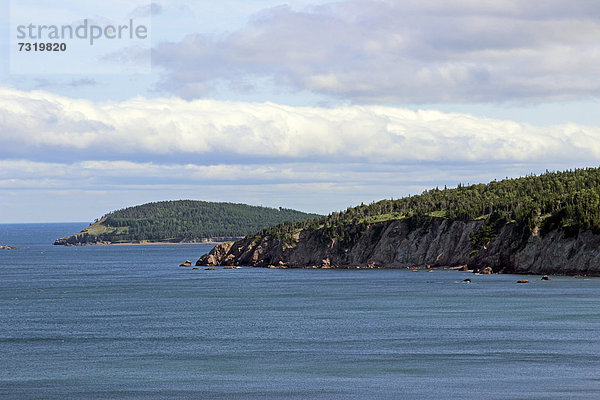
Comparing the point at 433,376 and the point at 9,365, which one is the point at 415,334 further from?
the point at 9,365

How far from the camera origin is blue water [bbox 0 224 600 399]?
247 ft

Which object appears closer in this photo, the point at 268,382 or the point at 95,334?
the point at 268,382

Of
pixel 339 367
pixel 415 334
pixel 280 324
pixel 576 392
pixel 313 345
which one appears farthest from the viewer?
pixel 280 324

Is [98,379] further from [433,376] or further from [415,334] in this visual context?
[415,334]

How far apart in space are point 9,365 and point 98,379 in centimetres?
1420

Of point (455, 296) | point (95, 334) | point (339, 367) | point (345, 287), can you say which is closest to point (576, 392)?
point (339, 367)

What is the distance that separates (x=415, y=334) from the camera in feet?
363

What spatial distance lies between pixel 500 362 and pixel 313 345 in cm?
2353

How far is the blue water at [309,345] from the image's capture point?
75.2 m

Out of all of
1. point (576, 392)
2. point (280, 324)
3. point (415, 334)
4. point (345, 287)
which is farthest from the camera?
point (345, 287)

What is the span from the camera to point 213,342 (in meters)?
106

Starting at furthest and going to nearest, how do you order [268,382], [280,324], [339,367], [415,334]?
[280,324] → [415,334] → [339,367] → [268,382]

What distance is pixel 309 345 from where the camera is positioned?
10200 centimetres

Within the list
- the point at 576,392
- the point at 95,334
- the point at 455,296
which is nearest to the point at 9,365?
the point at 95,334
